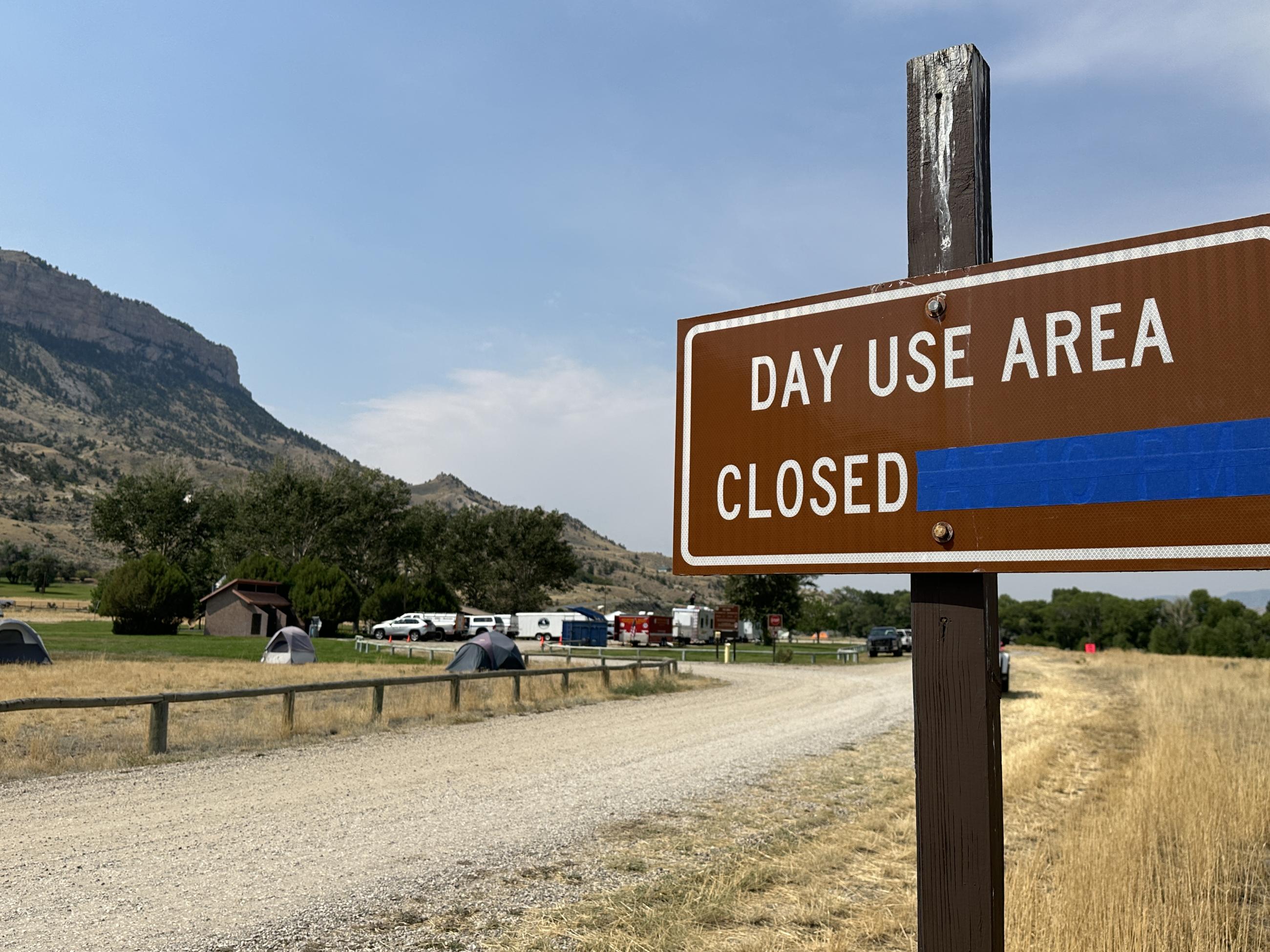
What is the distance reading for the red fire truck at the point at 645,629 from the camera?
55781 mm

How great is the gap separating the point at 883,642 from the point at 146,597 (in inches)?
1655

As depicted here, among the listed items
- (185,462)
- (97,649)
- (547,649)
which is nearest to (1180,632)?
(547,649)

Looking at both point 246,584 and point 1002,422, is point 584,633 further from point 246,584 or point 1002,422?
point 1002,422

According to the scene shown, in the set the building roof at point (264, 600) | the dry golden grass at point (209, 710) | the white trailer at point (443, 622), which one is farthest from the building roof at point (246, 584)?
the dry golden grass at point (209, 710)

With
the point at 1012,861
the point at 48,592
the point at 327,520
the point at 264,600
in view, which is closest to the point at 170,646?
the point at 264,600

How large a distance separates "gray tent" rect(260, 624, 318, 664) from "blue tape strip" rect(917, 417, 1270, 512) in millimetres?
31534

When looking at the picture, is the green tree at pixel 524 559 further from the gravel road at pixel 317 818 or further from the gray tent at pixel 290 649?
the gravel road at pixel 317 818

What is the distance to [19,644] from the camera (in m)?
25.2

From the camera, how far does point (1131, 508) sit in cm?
177

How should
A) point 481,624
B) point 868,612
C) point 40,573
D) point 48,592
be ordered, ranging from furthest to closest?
point 868,612
point 40,573
point 48,592
point 481,624

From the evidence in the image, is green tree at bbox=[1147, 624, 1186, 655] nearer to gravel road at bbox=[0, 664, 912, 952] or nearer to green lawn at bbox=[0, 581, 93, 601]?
gravel road at bbox=[0, 664, 912, 952]

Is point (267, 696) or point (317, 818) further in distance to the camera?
point (267, 696)

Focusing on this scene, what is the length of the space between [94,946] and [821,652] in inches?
1935

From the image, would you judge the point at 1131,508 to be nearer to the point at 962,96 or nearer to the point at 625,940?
the point at 962,96
